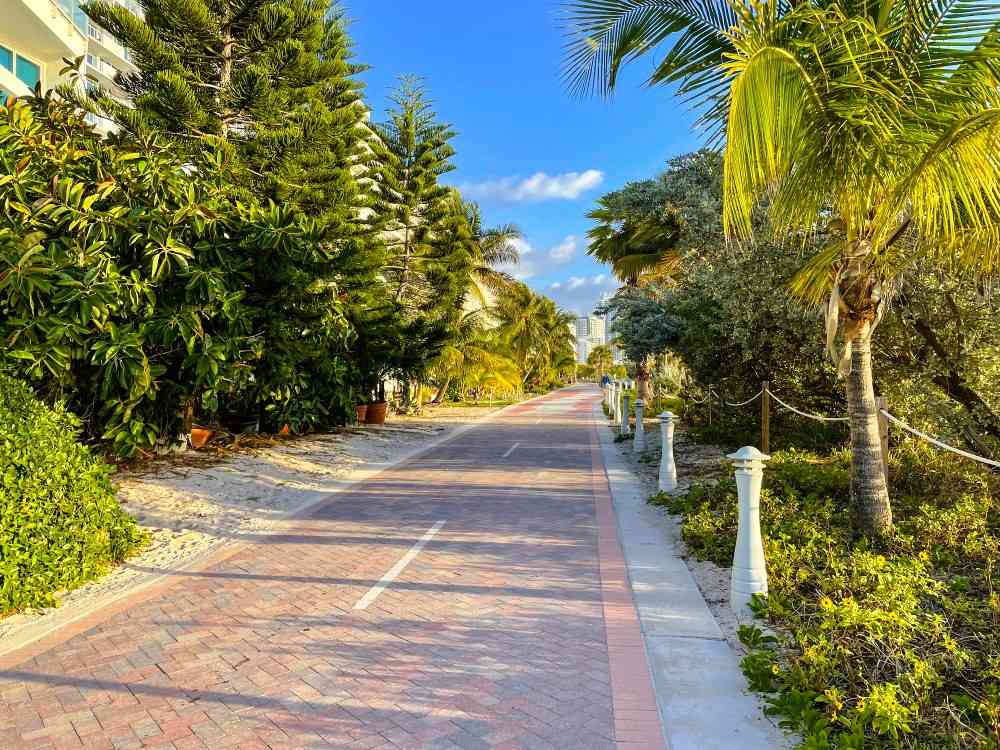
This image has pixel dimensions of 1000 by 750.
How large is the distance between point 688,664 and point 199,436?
12.3 metres

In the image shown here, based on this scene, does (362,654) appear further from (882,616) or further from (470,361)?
(470,361)

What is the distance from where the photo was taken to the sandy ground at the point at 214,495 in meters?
5.73

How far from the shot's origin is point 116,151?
9.62 metres

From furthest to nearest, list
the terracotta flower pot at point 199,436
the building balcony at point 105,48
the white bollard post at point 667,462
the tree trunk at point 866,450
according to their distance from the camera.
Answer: the building balcony at point 105,48 < the terracotta flower pot at point 199,436 < the white bollard post at point 667,462 < the tree trunk at point 866,450

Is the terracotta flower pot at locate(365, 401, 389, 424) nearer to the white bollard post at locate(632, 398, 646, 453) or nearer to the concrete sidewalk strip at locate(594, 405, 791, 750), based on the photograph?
the white bollard post at locate(632, 398, 646, 453)

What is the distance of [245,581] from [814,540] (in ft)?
17.2

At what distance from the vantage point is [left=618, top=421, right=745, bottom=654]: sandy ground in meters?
4.69

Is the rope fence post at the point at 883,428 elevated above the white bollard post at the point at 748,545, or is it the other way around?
the rope fence post at the point at 883,428

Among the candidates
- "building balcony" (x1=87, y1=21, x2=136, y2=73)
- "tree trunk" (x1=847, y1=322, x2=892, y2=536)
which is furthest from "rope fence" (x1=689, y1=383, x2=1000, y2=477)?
"building balcony" (x1=87, y1=21, x2=136, y2=73)

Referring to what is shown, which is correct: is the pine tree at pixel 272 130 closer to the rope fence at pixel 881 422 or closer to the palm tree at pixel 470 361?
the rope fence at pixel 881 422

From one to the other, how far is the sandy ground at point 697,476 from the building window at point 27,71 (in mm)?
25600

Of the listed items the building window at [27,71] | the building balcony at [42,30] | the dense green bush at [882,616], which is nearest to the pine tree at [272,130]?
the dense green bush at [882,616]

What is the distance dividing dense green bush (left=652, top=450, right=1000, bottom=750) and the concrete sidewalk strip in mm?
166

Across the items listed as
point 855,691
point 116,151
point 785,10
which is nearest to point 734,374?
point 785,10
